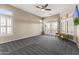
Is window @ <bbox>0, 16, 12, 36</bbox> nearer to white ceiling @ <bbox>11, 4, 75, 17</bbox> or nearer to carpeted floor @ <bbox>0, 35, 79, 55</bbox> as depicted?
carpeted floor @ <bbox>0, 35, 79, 55</bbox>

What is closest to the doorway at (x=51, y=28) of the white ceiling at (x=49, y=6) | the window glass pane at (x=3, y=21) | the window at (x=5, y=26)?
the white ceiling at (x=49, y=6)

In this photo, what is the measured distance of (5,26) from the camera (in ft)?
6.81

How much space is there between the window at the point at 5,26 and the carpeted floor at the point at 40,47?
9.8 inches

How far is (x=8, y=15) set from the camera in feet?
6.83

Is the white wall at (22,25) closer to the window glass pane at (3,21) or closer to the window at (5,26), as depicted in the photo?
the window at (5,26)

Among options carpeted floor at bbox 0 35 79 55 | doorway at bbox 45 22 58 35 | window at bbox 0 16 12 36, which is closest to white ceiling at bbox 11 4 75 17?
doorway at bbox 45 22 58 35

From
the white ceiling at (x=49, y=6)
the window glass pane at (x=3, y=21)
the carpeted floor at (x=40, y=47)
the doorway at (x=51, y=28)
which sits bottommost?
the carpeted floor at (x=40, y=47)

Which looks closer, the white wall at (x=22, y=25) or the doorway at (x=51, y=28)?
the white wall at (x=22, y=25)

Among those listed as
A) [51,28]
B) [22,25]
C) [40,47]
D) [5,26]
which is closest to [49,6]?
[51,28]

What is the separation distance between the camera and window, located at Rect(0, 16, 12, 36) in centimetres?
206

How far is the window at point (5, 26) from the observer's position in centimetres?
206

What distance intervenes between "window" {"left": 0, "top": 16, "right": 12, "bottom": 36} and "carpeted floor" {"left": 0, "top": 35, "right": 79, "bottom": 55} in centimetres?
25
